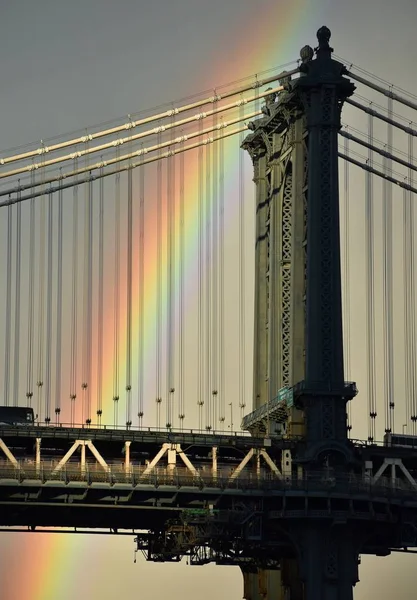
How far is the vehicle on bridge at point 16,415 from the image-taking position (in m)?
159

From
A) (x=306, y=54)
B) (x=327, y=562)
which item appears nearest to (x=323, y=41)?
(x=306, y=54)

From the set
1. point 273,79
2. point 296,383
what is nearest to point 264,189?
point 273,79

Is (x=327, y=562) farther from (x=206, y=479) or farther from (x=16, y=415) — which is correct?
(x=16, y=415)

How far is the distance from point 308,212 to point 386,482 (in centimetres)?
2401

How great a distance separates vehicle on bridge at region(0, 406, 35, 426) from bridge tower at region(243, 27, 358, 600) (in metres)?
20.7

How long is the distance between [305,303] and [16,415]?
26295 millimetres

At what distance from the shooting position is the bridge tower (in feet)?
503

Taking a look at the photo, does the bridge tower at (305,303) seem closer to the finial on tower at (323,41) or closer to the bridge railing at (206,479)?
the finial on tower at (323,41)

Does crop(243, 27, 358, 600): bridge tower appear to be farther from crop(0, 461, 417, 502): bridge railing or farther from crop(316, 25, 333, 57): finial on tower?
crop(0, 461, 417, 502): bridge railing

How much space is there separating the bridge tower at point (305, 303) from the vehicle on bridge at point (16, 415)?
20.7 metres

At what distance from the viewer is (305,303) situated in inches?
6329

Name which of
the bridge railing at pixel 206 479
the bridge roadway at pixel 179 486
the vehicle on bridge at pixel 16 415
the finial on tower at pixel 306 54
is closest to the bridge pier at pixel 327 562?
the bridge roadway at pixel 179 486

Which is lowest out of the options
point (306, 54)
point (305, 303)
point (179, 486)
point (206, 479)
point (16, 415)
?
point (179, 486)

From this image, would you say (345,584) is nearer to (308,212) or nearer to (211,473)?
(211,473)
